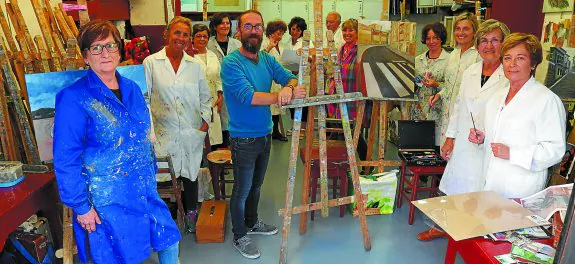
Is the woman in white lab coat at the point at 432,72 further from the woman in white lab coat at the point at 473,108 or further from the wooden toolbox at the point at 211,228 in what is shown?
the wooden toolbox at the point at 211,228

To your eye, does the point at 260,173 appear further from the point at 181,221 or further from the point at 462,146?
the point at 462,146

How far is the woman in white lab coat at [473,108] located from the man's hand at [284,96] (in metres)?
1.11

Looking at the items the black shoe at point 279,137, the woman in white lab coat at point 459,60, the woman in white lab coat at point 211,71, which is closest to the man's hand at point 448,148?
the woman in white lab coat at point 459,60

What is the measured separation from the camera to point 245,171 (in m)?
2.55

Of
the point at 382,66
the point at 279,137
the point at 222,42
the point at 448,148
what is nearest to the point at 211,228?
the point at 448,148

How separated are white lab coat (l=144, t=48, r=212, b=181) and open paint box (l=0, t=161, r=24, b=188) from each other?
0.89 metres

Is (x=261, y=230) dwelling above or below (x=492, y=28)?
below

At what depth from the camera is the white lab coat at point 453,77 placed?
3258 mm

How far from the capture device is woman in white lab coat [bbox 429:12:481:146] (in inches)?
129

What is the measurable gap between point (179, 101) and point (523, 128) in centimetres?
209

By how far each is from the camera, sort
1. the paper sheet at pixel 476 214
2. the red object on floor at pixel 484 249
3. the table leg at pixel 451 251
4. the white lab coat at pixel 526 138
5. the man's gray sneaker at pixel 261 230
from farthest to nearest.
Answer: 1. the man's gray sneaker at pixel 261 230
2. the white lab coat at pixel 526 138
3. the table leg at pixel 451 251
4. the paper sheet at pixel 476 214
5. the red object on floor at pixel 484 249

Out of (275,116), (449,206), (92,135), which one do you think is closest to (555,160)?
(449,206)

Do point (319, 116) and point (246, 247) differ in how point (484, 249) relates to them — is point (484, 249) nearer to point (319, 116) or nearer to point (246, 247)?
point (319, 116)

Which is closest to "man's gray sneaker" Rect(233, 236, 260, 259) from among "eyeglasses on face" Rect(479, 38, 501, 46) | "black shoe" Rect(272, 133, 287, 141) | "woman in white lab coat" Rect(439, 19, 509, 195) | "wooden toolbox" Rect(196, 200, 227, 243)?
"wooden toolbox" Rect(196, 200, 227, 243)
